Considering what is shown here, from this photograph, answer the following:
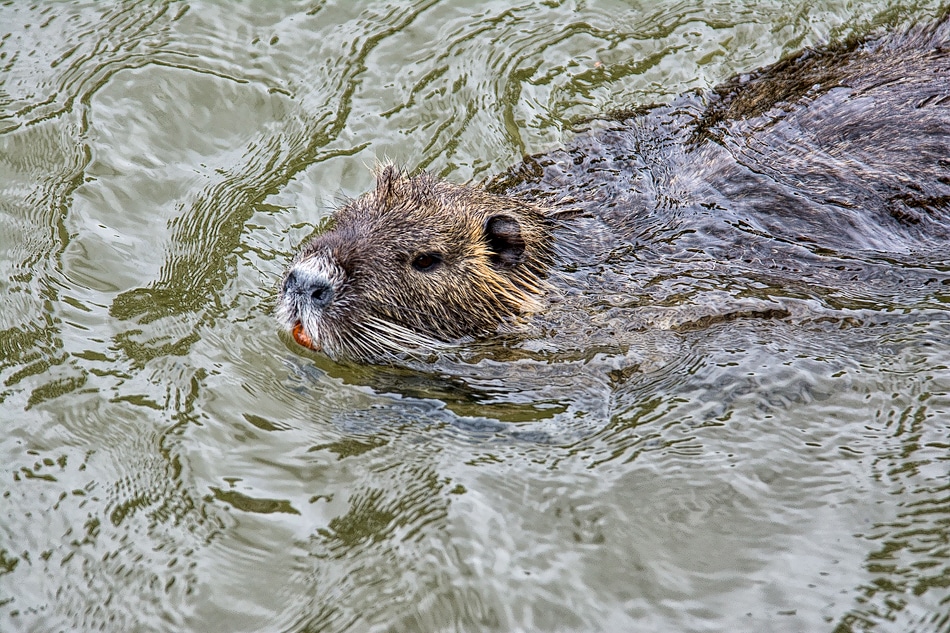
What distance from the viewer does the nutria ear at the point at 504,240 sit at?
4.56m

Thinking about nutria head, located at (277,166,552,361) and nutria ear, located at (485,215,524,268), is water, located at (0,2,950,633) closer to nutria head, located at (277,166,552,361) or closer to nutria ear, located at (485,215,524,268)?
nutria head, located at (277,166,552,361)

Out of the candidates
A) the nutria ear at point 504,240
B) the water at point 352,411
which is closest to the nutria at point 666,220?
the nutria ear at point 504,240

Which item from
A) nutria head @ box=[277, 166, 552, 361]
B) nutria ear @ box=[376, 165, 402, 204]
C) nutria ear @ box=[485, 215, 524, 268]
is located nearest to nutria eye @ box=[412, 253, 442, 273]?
nutria head @ box=[277, 166, 552, 361]

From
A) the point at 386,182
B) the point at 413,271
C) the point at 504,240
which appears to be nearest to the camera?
the point at 413,271

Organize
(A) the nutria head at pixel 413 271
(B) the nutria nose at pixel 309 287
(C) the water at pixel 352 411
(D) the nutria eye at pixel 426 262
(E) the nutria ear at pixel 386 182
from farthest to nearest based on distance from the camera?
(E) the nutria ear at pixel 386 182 → (D) the nutria eye at pixel 426 262 → (A) the nutria head at pixel 413 271 → (B) the nutria nose at pixel 309 287 → (C) the water at pixel 352 411

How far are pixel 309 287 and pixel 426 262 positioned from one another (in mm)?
626

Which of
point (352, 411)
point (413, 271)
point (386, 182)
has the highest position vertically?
point (386, 182)

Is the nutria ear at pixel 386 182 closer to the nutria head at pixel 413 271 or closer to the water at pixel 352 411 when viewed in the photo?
the nutria head at pixel 413 271

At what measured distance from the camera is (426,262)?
4.54 metres

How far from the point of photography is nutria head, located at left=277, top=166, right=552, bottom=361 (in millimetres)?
4324

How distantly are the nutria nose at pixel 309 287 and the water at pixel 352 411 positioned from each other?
385 millimetres

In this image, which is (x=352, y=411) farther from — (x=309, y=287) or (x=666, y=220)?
(x=666, y=220)

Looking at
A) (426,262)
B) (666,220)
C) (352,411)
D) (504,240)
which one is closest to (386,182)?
(426,262)

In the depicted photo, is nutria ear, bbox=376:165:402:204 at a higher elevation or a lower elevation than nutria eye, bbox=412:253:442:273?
higher
